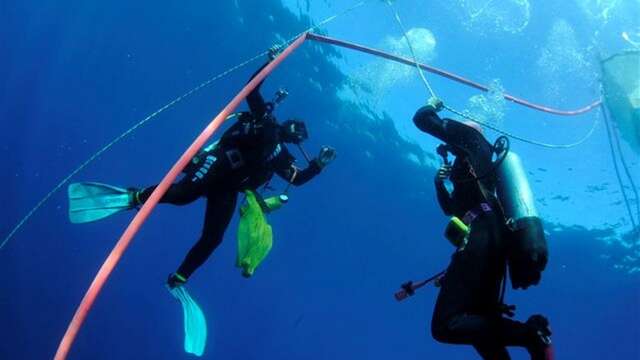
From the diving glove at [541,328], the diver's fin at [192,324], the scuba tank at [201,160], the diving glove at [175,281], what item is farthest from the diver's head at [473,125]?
the diver's fin at [192,324]

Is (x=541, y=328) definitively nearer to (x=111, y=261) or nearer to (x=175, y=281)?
(x=111, y=261)

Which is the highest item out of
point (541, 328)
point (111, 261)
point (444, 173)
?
point (444, 173)

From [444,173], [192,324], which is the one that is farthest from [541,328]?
[192,324]

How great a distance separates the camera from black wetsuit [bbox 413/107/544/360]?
3.53m

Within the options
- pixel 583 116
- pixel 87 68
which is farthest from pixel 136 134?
pixel 583 116

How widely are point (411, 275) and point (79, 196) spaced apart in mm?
34522

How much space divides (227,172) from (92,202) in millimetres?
1474

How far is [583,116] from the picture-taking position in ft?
61.6

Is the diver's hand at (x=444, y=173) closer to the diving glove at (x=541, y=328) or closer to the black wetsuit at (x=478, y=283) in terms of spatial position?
the black wetsuit at (x=478, y=283)

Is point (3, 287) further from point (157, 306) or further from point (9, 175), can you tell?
point (157, 306)

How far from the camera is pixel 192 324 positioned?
18.6 ft

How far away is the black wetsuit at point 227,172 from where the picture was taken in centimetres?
568

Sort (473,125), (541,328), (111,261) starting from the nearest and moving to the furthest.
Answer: (111,261), (541,328), (473,125)

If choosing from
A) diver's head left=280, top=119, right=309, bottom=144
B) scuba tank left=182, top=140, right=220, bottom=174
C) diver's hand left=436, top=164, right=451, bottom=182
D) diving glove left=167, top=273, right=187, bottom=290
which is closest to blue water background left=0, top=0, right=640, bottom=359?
diver's head left=280, top=119, right=309, bottom=144
